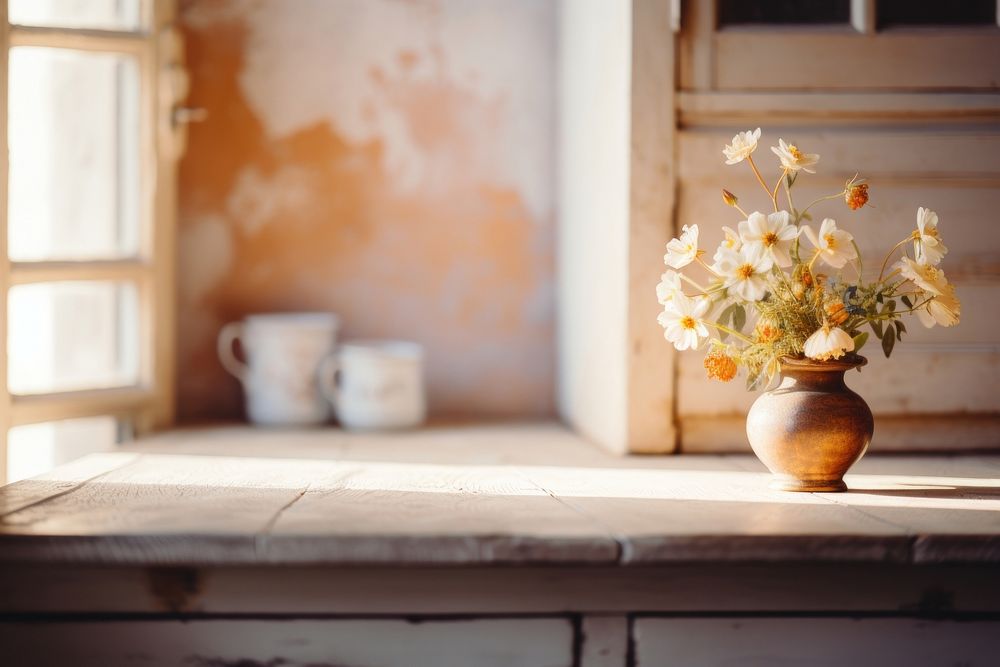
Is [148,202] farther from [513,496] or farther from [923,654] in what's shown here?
[923,654]

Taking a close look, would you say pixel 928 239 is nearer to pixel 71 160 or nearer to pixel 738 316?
pixel 738 316

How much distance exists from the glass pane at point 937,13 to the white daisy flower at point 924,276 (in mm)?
587

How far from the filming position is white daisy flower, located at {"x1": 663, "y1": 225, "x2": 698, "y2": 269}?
1.32 metres

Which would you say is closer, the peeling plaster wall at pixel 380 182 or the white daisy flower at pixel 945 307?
the white daisy flower at pixel 945 307

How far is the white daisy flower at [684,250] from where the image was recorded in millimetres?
1315

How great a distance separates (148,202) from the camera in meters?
1.86

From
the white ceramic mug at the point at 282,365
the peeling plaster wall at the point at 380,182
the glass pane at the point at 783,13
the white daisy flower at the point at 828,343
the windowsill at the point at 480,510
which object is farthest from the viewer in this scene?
the peeling plaster wall at the point at 380,182

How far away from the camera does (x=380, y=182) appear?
2090 millimetres

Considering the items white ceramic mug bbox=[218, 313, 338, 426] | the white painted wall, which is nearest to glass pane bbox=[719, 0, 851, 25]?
the white painted wall

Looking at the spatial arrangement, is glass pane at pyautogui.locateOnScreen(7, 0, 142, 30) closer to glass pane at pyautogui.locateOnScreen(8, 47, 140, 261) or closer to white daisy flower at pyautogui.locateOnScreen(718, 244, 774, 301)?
glass pane at pyautogui.locateOnScreen(8, 47, 140, 261)

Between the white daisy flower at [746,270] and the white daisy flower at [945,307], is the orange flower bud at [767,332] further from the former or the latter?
the white daisy flower at [945,307]

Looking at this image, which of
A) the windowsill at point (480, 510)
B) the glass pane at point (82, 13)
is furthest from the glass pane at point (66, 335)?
the glass pane at point (82, 13)

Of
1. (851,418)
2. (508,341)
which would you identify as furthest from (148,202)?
(851,418)

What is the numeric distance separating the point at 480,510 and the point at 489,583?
0.11m
